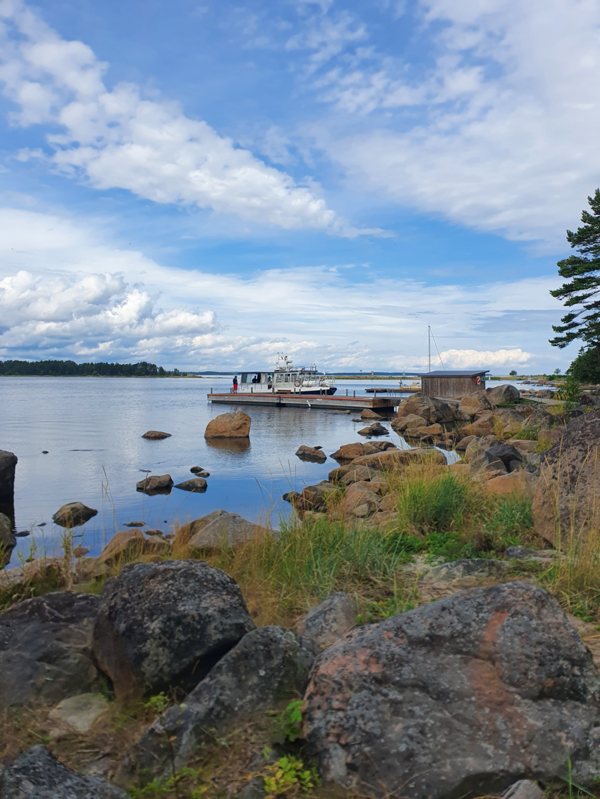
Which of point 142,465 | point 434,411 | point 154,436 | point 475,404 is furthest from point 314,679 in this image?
point 475,404

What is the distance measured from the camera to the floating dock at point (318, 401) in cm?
4972

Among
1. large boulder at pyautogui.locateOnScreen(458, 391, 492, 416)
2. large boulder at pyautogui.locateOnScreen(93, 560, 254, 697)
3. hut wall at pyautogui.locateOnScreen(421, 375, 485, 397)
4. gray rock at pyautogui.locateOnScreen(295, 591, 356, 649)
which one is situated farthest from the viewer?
hut wall at pyautogui.locateOnScreen(421, 375, 485, 397)

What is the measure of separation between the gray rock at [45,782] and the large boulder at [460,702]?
3.17 feet

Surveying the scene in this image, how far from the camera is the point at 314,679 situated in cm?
291

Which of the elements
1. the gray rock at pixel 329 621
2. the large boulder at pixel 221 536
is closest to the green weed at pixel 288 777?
the gray rock at pixel 329 621

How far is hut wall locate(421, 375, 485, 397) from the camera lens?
148ft

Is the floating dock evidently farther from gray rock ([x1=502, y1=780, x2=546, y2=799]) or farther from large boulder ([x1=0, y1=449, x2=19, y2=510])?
gray rock ([x1=502, y1=780, x2=546, y2=799])

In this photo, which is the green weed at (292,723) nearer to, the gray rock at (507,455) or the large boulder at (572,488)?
the large boulder at (572,488)

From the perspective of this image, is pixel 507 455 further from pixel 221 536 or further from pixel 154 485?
pixel 154 485

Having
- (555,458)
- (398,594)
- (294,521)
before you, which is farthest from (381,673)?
(555,458)

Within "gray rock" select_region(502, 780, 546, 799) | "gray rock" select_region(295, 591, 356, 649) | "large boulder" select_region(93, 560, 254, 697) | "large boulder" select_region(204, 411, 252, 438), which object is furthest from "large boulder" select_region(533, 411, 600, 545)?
"large boulder" select_region(204, 411, 252, 438)

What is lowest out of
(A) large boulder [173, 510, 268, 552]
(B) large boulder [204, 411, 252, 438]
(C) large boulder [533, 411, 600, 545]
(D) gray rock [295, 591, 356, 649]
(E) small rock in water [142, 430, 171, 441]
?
(E) small rock in water [142, 430, 171, 441]

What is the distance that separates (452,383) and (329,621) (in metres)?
43.6

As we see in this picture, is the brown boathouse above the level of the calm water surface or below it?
above
